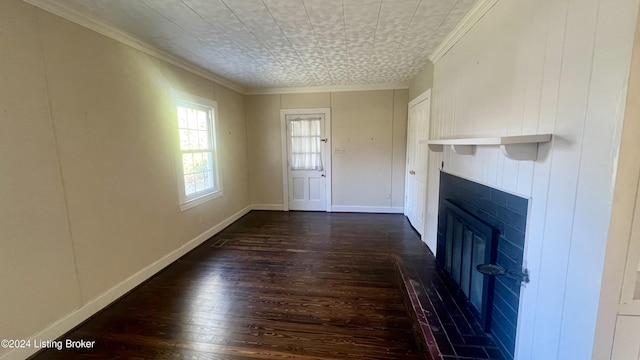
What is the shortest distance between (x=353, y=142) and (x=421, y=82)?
1.74m

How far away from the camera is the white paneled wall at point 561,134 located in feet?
3.24

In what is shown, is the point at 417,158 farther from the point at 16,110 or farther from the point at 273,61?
the point at 16,110

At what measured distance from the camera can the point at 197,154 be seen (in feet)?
12.8

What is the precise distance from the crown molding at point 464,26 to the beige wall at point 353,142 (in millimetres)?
2018

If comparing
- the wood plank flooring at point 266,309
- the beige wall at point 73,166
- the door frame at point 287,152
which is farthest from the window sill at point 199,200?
the door frame at point 287,152

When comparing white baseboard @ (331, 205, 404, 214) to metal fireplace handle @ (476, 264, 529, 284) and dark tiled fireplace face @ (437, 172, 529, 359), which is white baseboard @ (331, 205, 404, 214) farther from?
metal fireplace handle @ (476, 264, 529, 284)

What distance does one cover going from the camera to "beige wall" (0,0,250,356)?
1688 mm

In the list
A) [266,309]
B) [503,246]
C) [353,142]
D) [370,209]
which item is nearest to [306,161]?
[353,142]

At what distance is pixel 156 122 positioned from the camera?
297 cm

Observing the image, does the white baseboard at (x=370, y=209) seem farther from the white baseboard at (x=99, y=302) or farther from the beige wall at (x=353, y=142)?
the white baseboard at (x=99, y=302)

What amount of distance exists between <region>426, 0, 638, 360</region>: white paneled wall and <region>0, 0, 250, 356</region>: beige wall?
→ 316 cm

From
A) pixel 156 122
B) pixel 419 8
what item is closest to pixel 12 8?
pixel 156 122

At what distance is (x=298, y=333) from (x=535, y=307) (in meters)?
1.54

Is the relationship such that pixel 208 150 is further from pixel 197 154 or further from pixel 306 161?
pixel 306 161
